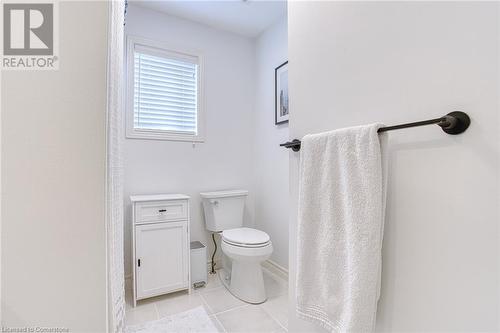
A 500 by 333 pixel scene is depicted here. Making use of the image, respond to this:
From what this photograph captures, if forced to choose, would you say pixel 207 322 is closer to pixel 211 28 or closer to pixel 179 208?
pixel 179 208

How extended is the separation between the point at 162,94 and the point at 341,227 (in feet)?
6.86

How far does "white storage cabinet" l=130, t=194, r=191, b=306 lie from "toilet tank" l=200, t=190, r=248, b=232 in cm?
30

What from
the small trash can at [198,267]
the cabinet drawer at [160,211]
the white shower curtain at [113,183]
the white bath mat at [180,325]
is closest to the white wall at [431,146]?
the white shower curtain at [113,183]

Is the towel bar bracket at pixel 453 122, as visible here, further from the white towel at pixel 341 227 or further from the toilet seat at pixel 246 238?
the toilet seat at pixel 246 238

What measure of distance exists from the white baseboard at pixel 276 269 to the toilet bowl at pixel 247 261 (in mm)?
368

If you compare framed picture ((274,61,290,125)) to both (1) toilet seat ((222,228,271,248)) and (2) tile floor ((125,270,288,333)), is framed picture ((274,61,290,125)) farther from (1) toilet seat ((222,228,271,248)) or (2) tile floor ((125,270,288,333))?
(2) tile floor ((125,270,288,333))

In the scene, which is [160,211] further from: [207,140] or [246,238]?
[207,140]

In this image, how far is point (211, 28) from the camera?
2523mm

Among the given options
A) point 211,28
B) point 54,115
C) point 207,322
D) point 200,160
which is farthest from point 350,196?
point 211,28

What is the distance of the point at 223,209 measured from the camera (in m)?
2.34

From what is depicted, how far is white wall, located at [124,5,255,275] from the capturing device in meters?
2.21

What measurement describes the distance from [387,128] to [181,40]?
2.27 m

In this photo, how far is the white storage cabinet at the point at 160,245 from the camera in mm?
1866

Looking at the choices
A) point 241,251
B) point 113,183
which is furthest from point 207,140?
point 113,183
